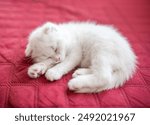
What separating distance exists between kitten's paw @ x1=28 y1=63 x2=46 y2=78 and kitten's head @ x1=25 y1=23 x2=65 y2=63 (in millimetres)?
70

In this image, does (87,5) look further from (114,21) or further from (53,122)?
(53,122)

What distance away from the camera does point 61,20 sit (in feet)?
6.47

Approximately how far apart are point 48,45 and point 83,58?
24 centimetres

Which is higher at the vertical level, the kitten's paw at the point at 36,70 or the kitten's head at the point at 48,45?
the kitten's head at the point at 48,45

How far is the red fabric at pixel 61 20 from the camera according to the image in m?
1.18

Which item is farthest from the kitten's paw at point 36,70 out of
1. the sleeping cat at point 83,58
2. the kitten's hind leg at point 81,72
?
the kitten's hind leg at point 81,72

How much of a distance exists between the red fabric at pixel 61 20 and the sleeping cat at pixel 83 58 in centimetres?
5

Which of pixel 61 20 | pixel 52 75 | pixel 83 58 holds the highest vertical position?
pixel 61 20

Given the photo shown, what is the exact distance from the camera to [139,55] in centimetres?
158

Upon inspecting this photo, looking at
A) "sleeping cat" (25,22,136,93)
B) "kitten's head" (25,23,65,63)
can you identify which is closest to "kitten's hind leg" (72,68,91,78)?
"sleeping cat" (25,22,136,93)

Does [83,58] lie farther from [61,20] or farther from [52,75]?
[61,20]

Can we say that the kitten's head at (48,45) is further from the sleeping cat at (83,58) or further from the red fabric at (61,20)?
the red fabric at (61,20)

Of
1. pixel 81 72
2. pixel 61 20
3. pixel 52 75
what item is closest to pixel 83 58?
pixel 81 72

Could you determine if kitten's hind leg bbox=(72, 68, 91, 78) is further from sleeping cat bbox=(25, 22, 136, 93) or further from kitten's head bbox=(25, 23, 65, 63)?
kitten's head bbox=(25, 23, 65, 63)
